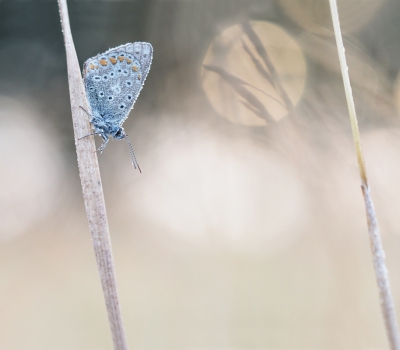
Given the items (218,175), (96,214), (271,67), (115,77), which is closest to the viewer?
(96,214)

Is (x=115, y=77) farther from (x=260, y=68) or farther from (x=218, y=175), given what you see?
(x=218, y=175)

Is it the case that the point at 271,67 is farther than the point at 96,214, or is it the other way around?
the point at 271,67

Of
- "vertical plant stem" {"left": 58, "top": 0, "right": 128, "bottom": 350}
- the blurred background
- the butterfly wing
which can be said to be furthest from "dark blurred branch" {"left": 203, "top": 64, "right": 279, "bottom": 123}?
"vertical plant stem" {"left": 58, "top": 0, "right": 128, "bottom": 350}

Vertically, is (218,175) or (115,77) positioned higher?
(115,77)

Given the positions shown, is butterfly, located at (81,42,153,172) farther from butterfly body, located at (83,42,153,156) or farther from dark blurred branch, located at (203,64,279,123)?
dark blurred branch, located at (203,64,279,123)

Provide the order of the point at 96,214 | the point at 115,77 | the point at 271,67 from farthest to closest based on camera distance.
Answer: the point at 271,67 < the point at 115,77 < the point at 96,214

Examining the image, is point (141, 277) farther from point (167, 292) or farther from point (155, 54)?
point (155, 54)

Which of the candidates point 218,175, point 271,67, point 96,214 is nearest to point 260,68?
point 271,67

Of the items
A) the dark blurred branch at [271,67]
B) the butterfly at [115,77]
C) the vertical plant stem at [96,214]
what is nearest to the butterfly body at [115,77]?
the butterfly at [115,77]

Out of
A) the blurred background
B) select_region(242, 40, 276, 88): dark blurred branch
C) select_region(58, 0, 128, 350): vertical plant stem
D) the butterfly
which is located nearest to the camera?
select_region(58, 0, 128, 350): vertical plant stem
